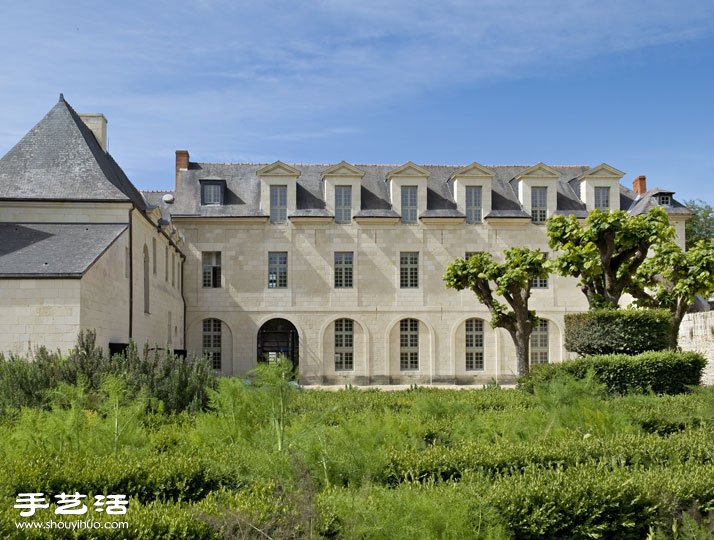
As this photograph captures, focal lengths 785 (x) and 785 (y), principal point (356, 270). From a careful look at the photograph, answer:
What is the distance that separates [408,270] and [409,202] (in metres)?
2.72

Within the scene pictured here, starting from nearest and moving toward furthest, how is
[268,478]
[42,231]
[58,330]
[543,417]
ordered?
[268,478] < [543,417] < [58,330] < [42,231]

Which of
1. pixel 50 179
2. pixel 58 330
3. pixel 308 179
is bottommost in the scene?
pixel 58 330

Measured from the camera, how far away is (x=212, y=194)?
30.5m

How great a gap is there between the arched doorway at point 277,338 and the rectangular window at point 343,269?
260 cm

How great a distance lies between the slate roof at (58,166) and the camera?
19812mm

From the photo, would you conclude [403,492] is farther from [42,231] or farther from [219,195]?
[219,195]

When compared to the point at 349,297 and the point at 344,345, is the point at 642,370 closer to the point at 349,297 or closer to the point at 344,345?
the point at 349,297

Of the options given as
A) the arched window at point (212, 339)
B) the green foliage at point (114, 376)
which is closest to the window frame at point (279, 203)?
the arched window at point (212, 339)

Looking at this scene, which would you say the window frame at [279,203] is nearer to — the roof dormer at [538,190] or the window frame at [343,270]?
the window frame at [343,270]

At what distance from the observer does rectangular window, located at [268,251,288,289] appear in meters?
30.2

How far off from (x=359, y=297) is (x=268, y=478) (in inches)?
965

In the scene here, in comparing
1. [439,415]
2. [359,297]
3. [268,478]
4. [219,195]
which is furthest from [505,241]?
[268,478]

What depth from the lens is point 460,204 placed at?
3084 cm

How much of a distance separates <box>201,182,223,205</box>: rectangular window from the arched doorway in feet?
16.8
